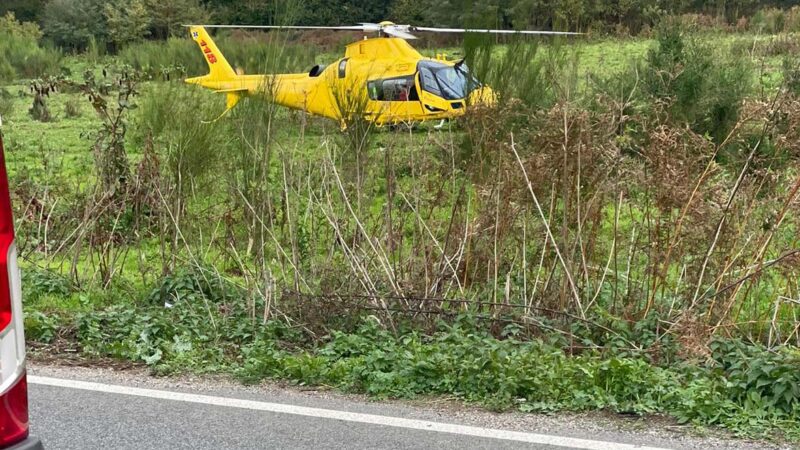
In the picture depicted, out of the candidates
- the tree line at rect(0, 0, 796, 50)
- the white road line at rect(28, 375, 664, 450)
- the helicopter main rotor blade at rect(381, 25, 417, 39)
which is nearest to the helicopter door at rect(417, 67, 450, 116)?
the helicopter main rotor blade at rect(381, 25, 417, 39)

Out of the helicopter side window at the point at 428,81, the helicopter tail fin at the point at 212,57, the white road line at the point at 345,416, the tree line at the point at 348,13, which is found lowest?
the white road line at the point at 345,416

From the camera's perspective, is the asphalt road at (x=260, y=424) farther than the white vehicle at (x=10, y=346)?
Yes

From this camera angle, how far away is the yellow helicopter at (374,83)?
739 centimetres

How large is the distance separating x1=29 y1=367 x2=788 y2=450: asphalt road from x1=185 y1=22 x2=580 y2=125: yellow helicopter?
9.36 feet

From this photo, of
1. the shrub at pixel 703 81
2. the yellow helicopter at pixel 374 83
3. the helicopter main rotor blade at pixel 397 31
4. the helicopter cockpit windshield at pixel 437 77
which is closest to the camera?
the yellow helicopter at pixel 374 83

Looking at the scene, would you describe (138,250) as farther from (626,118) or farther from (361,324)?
(626,118)

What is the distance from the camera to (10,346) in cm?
212

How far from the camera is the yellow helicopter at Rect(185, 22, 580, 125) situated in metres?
7.39

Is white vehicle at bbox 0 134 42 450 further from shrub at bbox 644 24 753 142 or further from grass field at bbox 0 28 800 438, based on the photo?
shrub at bbox 644 24 753 142

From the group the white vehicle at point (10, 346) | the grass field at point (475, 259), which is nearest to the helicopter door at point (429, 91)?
the grass field at point (475, 259)

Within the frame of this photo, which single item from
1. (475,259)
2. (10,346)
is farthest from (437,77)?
(10,346)

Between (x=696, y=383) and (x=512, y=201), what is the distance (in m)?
2.04

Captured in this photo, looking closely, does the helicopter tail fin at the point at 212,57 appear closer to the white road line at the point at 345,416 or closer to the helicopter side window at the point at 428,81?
the helicopter side window at the point at 428,81

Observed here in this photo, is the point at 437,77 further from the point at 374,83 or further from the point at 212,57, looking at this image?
the point at 212,57
